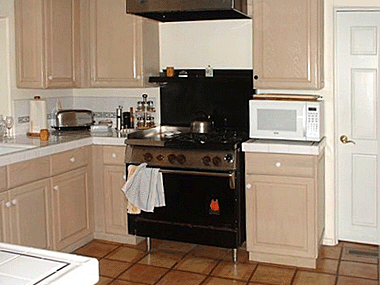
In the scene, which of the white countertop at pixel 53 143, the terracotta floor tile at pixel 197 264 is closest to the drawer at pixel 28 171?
the white countertop at pixel 53 143

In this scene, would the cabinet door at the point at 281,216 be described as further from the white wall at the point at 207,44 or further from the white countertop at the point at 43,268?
the white countertop at the point at 43,268

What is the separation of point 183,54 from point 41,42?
1231mm

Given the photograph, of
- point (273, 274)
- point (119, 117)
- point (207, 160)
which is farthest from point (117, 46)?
point (273, 274)

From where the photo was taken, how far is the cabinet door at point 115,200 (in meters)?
4.54

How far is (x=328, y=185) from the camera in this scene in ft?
15.0

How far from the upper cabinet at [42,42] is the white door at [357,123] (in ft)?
7.41

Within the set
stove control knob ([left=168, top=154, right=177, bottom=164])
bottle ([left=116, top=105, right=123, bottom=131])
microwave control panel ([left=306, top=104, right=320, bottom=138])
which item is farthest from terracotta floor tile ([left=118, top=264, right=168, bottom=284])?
microwave control panel ([left=306, top=104, right=320, bottom=138])

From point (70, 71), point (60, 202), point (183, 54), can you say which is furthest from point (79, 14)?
point (60, 202)

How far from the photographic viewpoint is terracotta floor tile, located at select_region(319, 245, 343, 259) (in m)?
4.33

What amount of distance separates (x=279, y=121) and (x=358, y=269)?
122 cm

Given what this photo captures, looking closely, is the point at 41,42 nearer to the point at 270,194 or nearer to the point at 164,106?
the point at 164,106

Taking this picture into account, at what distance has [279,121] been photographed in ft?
13.6

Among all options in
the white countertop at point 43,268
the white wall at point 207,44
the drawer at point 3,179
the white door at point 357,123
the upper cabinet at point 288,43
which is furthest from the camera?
the white wall at point 207,44

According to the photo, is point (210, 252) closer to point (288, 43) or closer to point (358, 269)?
point (358, 269)
